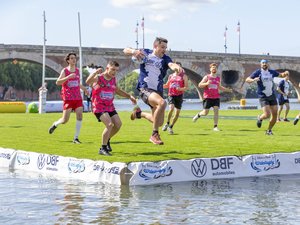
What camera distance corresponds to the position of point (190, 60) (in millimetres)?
90688

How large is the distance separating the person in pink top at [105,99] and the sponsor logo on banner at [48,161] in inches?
36.3

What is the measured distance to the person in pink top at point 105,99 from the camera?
1188 centimetres

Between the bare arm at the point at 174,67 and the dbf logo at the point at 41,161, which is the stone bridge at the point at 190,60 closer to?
the bare arm at the point at 174,67

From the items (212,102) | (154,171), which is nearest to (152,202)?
(154,171)

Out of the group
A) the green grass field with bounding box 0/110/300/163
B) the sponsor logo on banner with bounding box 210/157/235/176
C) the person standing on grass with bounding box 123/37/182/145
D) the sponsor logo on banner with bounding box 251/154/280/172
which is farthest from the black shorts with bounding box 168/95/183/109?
the sponsor logo on banner with bounding box 210/157/235/176

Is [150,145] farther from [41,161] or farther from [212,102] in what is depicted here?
[212,102]

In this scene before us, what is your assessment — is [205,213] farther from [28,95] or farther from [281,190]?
[28,95]

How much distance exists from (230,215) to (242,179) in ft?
10.8

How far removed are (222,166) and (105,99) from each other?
2.65m

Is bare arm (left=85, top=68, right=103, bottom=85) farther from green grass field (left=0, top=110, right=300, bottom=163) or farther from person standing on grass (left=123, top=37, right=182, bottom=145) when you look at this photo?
green grass field (left=0, top=110, right=300, bottom=163)

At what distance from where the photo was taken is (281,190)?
9.54m

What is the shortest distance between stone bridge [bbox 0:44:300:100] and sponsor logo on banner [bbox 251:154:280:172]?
181ft

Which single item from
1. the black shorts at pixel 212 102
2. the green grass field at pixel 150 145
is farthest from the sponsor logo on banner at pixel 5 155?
the black shorts at pixel 212 102

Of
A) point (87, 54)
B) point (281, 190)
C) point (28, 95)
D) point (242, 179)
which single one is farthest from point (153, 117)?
point (28, 95)
